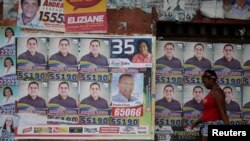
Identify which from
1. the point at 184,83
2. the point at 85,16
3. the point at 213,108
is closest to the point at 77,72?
the point at 85,16

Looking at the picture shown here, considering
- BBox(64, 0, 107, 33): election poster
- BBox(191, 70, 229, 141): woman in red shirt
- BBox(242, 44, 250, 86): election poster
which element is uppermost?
BBox(64, 0, 107, 33): election poster

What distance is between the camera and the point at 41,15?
1048 centimetres

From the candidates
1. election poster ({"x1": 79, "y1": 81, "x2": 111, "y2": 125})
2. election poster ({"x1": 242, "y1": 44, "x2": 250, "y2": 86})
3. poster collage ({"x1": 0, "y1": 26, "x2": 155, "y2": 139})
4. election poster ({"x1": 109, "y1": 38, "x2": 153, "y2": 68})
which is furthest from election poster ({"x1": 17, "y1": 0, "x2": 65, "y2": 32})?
election poster ({"x1": 242, "y1": 44, "x2": 250, "y2": 86})

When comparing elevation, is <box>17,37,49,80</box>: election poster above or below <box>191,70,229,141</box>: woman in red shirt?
above

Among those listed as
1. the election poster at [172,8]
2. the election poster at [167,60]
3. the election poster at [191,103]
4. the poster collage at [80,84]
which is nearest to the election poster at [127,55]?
the poster collage at [80,84]

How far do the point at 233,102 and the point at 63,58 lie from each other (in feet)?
8.57

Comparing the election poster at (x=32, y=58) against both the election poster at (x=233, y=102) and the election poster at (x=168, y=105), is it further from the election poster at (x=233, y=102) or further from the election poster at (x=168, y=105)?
the election poster at (x=233, y=102)

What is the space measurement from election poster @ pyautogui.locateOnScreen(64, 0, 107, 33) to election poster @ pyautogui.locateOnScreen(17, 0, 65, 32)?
0.35 ft

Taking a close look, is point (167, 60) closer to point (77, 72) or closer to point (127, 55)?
point (127, 55)

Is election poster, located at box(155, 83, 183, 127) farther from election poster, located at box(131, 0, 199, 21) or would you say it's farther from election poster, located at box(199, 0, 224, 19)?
election poster, located at box(199, 0, 224, 19)

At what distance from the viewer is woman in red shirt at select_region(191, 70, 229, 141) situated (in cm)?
980

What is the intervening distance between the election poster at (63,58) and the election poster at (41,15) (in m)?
0.20

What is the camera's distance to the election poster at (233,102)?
1076 centimetres

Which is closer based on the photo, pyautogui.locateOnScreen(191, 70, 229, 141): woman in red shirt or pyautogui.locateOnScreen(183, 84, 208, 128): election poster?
pyautogui.locateOnScreen(191, 70, 229, 141): woman in red shirt
